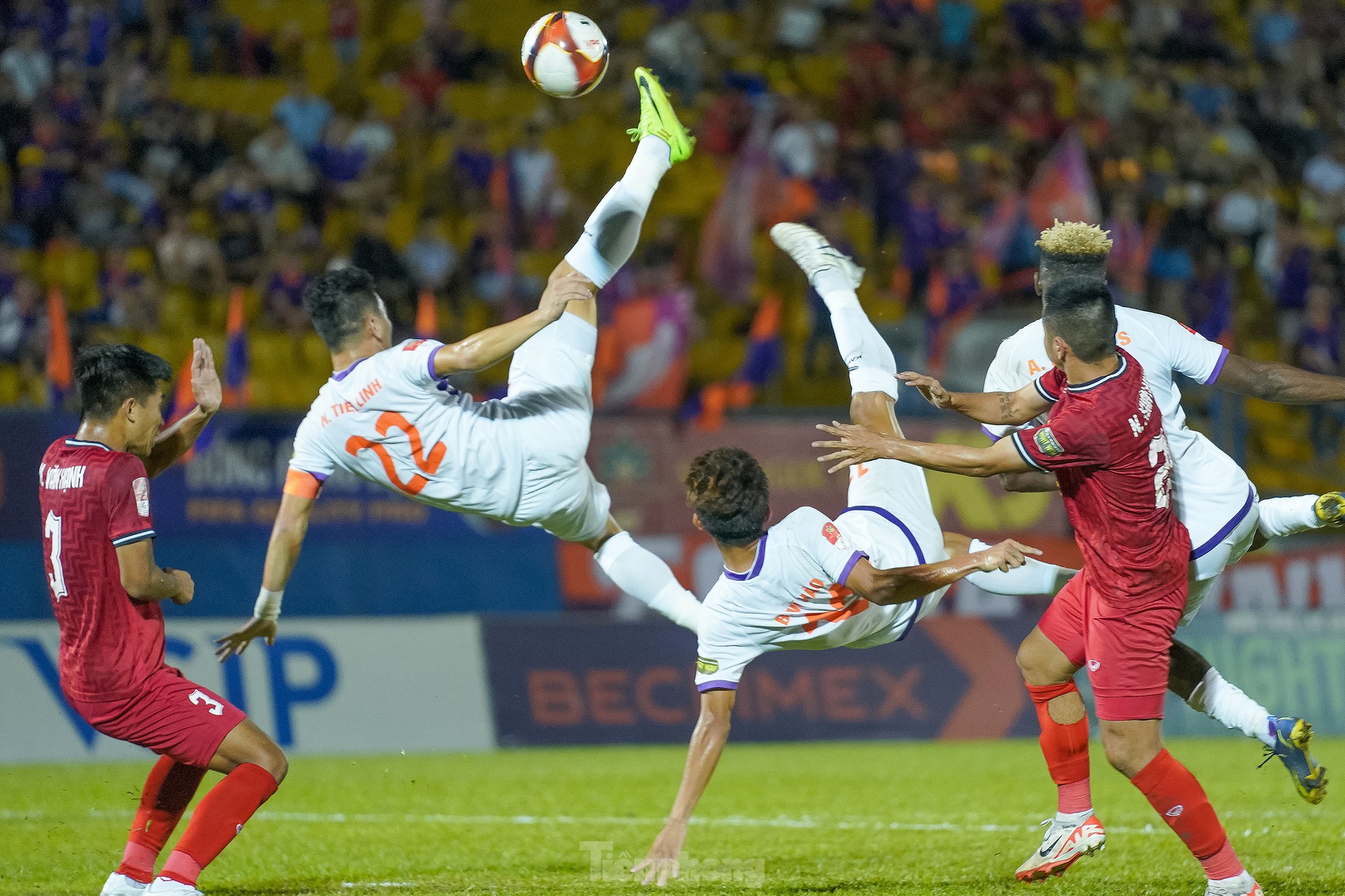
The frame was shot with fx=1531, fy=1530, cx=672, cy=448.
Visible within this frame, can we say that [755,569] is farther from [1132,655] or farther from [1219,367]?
[1219,367]

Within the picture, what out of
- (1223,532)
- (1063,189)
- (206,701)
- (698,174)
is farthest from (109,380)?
(1063,189)

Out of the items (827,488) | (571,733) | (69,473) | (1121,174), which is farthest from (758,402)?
(69,473)

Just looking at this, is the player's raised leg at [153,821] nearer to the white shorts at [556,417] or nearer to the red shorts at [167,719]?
the red shorts at [167,719]

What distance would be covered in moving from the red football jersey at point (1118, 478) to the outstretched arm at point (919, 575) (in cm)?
32

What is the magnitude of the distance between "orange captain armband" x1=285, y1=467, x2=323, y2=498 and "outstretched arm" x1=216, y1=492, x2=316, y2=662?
0.02 m

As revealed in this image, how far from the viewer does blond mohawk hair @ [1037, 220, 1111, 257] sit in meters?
6.33

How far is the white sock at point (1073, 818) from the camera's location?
21.5ft

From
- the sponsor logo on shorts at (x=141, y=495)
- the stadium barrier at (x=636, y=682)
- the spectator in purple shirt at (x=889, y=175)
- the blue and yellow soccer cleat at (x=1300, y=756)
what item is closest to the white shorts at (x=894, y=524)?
the blue and yellow soccer cleat at (x=1300, y=756)

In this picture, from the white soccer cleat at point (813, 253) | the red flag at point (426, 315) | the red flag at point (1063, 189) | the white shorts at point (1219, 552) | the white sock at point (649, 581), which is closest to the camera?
the white shorts at point (1219, 552)

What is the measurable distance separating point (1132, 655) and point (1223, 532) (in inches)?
35.8

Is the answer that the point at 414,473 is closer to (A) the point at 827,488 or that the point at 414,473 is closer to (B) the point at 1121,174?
(A) the point at 827,488

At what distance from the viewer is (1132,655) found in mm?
5812

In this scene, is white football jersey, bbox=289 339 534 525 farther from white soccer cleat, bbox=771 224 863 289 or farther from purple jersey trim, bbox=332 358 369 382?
white soccer cleat, bbox=771 224 863 289

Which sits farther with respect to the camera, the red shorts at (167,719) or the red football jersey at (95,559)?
the red shorts at (167,719)
